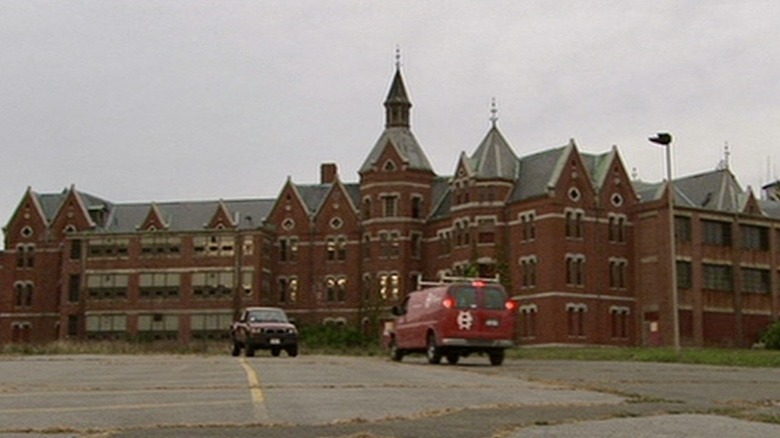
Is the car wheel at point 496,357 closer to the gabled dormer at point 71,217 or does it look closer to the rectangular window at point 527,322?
the rectangular window at point 527,322

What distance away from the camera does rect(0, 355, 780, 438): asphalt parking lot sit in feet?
36.9

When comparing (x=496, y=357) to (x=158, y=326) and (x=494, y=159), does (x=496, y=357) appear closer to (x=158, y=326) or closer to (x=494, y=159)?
(x=494, y=159)

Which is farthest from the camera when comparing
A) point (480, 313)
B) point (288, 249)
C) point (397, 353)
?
point (288, 249)

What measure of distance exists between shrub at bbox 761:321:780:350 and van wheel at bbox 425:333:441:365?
129ft

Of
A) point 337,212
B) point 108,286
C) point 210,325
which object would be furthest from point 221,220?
point 108,286

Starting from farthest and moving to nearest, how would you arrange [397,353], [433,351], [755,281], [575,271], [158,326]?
1. [158,326]
2. [755,281]
3. [575,271]
4. [397,353]
5. [433,351]

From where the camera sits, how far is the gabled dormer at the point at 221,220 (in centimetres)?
9106

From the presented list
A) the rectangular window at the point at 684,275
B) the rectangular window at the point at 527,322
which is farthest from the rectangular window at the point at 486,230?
the rectangular window at the point at 684,275

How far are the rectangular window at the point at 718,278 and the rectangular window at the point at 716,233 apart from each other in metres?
1.55

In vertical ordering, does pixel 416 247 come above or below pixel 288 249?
below

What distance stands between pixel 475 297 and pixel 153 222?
215ft

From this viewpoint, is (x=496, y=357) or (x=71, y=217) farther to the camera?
(x=71, y=217)

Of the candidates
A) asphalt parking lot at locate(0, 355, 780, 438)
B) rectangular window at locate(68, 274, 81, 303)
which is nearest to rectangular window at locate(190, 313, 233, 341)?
rectangular window at locate(68, 274, 81, 303)

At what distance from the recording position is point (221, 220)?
91375mm
